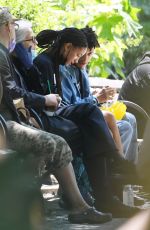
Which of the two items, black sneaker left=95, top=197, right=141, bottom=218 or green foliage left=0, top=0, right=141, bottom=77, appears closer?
black sneaker left=95, top=197, right=141, bottom=218

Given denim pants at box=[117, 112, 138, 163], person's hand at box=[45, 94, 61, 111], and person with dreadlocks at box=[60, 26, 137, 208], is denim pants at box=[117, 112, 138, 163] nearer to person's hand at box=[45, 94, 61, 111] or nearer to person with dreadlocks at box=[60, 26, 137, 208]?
person with dreadlocks at box=[60, 26, 137, 208]

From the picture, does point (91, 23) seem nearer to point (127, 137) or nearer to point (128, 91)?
point (128, 91)

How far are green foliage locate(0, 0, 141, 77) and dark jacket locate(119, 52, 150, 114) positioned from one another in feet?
4.25

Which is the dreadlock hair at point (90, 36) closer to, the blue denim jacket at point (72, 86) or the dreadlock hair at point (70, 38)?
the blue denim jacket at point (72, 86)

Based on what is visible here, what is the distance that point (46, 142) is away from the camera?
154 inches

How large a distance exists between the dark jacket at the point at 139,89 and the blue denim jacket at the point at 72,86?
128cm

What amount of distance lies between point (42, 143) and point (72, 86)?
65.5 inches

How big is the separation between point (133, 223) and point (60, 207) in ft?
13.5

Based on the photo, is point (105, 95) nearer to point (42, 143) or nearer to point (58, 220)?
point (58, 220)

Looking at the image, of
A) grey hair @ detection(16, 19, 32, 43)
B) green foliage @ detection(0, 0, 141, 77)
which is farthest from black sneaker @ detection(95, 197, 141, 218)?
green foliage @ detection(0, 0, 141, 77)

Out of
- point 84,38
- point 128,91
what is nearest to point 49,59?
point 84,38

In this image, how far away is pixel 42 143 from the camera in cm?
391

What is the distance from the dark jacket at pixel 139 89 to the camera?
7055 millimetres

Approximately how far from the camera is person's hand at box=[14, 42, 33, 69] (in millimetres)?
4867
